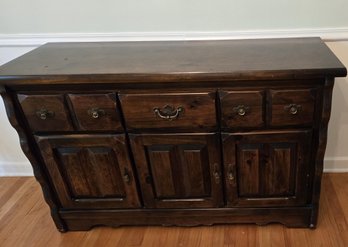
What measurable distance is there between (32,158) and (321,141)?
1.15 metres

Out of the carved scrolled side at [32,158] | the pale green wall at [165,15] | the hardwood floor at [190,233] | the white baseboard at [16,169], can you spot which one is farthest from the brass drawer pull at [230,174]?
the white baseboard at [16,169]

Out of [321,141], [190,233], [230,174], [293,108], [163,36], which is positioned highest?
[163,36]

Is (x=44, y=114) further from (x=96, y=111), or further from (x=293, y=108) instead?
(x=293, y=108)

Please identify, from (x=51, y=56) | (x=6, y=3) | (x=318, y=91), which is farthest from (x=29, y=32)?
(x=318, y=91)

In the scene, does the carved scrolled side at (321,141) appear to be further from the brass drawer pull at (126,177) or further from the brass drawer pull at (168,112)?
the brass drawer pull at (126,177)

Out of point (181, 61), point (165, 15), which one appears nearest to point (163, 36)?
point (165, 15)

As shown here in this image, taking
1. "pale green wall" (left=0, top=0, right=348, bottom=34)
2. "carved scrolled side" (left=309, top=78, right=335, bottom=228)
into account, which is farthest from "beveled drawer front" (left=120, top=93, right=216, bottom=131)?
"pale green wall" (left=0, top=0, right=348, bottom=34)

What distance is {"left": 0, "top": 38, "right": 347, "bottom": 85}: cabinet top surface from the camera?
3.59 feet

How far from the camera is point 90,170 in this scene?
1.37 metres

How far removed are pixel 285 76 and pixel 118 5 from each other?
2.82ft

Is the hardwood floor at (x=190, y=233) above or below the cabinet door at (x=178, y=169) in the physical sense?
below

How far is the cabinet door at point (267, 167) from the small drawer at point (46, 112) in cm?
62

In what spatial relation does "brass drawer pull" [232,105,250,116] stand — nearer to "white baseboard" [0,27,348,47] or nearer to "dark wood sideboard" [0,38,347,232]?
"dark wood sideboard" [0,38,347,232]

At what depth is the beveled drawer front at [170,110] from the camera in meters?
1.17
